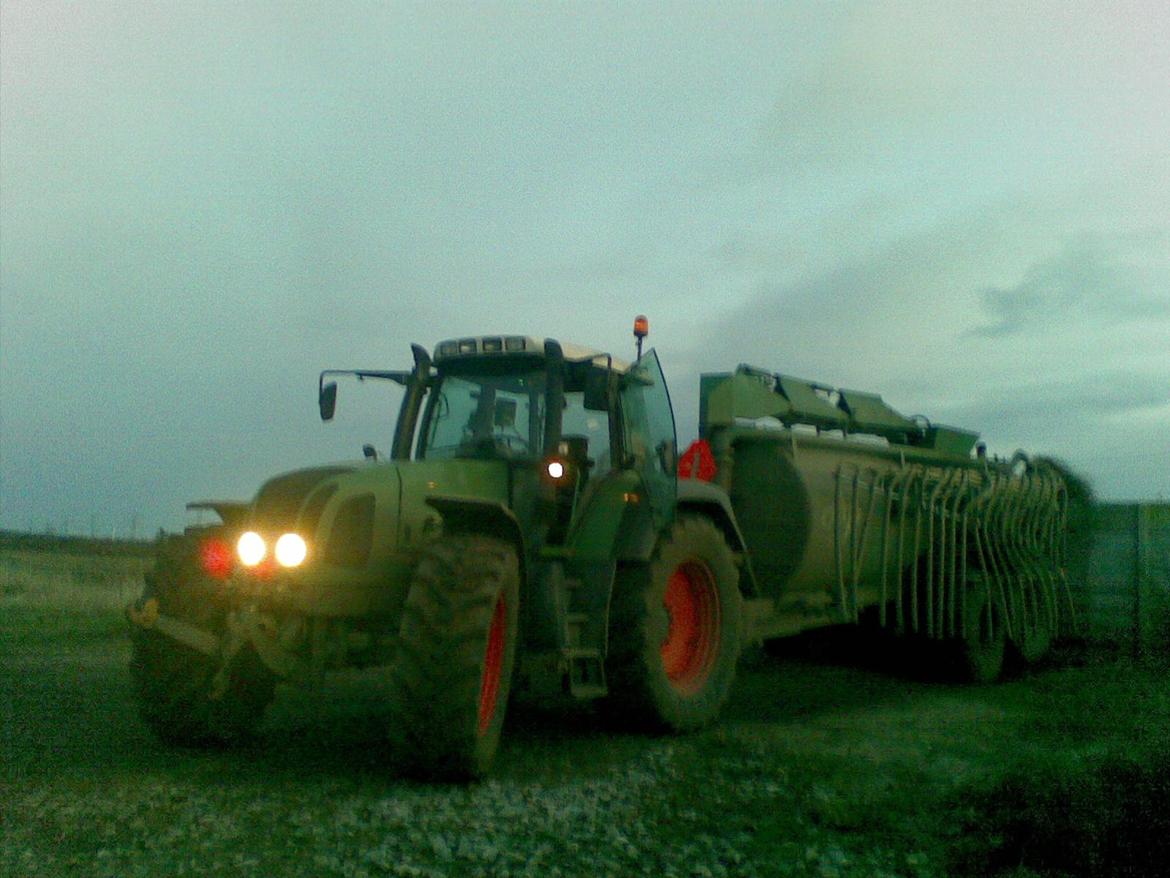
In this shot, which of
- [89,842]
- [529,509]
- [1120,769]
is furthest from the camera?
[529,509]

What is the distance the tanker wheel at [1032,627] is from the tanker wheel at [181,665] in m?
7.99

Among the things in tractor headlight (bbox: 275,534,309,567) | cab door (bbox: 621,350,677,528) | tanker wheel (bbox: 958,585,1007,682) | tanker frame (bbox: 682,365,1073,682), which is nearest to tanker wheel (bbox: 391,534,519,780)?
tractor headlight (bbox: 275,534,309,567)

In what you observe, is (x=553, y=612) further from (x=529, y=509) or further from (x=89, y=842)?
(x=89, y=842)

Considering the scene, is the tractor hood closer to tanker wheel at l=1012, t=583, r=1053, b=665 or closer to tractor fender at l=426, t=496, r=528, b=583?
tractor fender at l=426, t=496, r=528, b=583

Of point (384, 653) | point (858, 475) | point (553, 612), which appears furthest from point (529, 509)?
point (858, 475)

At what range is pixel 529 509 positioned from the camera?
6.84 meters

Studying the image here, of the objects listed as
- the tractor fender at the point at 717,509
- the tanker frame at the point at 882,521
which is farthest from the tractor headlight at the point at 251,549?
the tanker frame at the point at 882,521

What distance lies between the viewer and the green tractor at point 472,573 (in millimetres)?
5555

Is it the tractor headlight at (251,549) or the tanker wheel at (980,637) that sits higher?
the tractor headlight at (251,549)

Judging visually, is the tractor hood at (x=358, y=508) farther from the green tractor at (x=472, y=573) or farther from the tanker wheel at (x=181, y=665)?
the tanker wheel at (x=181, y=665)

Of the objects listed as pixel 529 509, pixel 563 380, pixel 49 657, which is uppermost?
pixel 563 380

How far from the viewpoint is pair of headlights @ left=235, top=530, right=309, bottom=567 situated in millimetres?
5934

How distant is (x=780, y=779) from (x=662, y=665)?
4.14 feet

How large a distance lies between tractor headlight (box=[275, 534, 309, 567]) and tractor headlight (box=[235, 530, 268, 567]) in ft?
0.37
